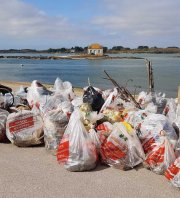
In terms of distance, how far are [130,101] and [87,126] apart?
1238mm

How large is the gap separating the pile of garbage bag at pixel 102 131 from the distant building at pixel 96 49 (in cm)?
12585

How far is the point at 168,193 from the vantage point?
339 cm

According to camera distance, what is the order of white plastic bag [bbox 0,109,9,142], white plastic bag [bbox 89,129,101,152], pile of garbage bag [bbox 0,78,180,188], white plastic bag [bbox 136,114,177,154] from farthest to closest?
1. white plastic bag [bbox 0,109,9,142]
2. white plastic bag [bbox 89,129,101,152]
3. white plastic bag [bbox 136,114,177,154]
4. pile of garbage bag [bbox 0,78,180,188]

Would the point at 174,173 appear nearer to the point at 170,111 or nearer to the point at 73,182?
the point at 73,182

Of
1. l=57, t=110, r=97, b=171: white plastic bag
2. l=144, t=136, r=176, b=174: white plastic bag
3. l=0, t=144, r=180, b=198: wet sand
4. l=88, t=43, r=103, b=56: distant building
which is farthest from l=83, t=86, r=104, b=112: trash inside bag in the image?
l=88, t=43, r=103, b=56: distant building

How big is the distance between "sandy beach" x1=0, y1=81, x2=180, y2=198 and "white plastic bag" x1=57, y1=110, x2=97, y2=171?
0.26 ft

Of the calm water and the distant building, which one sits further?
the distant building

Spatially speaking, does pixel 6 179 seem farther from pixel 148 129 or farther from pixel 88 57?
pixel 88 57

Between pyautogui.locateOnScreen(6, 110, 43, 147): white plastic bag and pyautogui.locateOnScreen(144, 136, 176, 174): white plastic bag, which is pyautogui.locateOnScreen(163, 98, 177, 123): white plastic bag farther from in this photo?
pyautogui.locateOnScreen(6, 110, 43, 147): white plastic bag

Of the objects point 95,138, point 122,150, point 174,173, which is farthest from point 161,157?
point 95,138

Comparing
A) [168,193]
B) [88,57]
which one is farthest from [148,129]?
[88,57]

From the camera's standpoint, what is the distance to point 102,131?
4.34 metres

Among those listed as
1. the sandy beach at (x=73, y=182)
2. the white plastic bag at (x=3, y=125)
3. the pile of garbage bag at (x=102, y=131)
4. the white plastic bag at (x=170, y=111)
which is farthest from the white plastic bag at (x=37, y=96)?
the white plastic bag at (x=170, y=111)

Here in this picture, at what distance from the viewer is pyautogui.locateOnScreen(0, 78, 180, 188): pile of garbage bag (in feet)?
12.9
